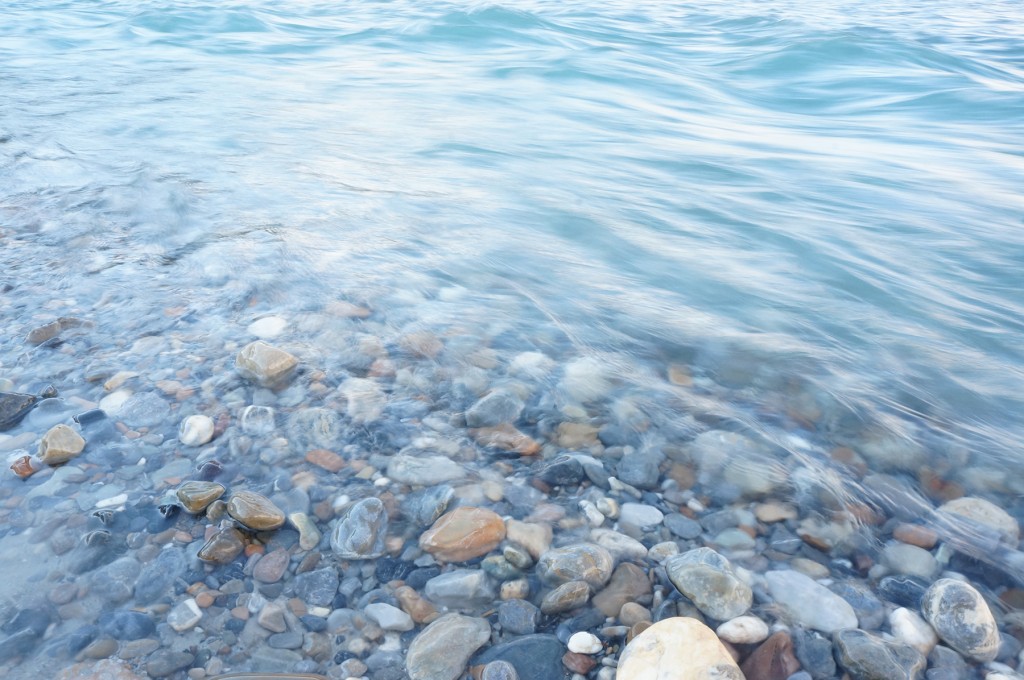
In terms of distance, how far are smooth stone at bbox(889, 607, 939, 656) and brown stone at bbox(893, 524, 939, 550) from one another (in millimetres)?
310

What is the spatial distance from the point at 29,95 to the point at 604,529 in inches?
331

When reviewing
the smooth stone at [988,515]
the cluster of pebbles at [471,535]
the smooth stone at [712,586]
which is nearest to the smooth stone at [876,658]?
the cluster of pebbles at [471,535]

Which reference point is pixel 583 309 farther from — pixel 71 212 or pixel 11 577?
pixel 71 212

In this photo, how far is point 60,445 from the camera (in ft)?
7.41

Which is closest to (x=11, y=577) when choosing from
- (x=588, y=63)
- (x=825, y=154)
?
(x=825, y=154)

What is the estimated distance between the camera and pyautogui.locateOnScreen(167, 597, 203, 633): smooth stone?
174cm

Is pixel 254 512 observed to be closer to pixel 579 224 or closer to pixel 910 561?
pixel 910 561

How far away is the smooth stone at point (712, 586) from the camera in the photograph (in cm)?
177

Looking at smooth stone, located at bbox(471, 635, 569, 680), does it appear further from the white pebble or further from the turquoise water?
the turquoise water

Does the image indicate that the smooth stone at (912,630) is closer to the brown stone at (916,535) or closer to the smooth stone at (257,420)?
the brown stone at (916,535)

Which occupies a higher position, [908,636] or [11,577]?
[908,636]

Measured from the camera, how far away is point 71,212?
171 inches

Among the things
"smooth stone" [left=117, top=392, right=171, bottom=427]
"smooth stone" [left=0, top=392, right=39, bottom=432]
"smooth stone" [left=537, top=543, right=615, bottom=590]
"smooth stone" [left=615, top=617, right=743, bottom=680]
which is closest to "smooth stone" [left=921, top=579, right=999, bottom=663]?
"smooth stone" [left=615, top=617, right=743, bottom=680]

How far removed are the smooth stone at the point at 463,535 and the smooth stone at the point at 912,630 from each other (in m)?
1.01
